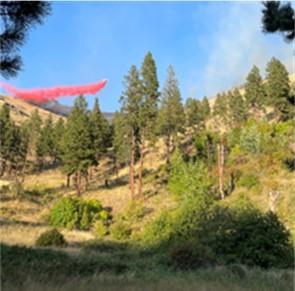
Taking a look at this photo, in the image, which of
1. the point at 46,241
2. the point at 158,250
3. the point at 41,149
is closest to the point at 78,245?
the point at 46,241

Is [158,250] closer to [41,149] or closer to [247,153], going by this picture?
[247,153]

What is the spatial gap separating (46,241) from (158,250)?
632 cm

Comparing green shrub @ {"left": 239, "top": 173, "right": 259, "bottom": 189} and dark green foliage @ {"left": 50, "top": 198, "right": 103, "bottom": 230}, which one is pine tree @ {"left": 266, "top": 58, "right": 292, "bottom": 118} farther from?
dark green foliage @ {"left": 50, "top": 198, "right": 103, "bottom": 230}

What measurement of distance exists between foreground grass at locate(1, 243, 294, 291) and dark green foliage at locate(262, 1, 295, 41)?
4.42 metres

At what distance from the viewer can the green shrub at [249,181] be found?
51.0m

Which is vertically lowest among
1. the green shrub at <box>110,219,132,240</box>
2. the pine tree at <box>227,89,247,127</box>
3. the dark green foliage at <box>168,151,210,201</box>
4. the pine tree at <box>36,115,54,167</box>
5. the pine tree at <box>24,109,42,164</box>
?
the green shrub at <box>110,219,132,240</box>

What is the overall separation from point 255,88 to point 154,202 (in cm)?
3939

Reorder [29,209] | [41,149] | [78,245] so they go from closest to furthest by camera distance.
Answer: [78,245] < [29,209] < [41,149]

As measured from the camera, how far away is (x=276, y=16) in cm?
800

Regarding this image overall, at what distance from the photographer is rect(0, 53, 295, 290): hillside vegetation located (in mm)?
16297

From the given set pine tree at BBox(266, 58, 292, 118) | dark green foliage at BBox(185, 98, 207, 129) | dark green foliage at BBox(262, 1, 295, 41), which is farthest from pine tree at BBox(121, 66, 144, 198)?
dark green foliage at BBox(262, 1, 295, 41)

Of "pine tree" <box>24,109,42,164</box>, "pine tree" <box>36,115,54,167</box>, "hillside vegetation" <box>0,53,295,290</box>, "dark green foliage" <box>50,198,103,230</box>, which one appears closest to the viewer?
"hillside vegetation" <box>0,53,295,290</box>

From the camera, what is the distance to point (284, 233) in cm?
2644

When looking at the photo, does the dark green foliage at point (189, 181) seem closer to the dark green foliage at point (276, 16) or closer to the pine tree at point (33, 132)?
the dark green foliage at point (276, 16)
